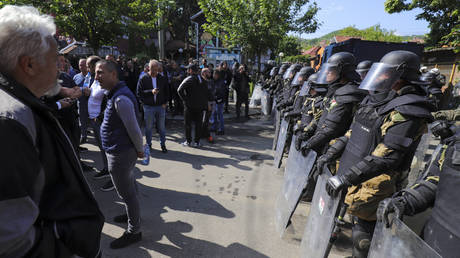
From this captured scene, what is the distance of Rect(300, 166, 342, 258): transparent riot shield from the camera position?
2.00 metres

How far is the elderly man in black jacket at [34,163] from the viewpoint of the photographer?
0.90 m

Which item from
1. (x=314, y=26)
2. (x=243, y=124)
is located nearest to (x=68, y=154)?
(x=243, y=124)

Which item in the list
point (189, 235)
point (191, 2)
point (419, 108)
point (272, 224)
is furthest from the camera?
point (191, 2)

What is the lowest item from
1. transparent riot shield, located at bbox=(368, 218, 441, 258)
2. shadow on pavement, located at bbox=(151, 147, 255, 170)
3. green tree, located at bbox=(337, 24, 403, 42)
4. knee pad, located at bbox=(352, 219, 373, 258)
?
shadow on pavement, located at bbox=(151, 147, 255, 170)

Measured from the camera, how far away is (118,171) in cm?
269

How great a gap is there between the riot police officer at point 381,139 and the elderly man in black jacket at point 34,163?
1.69 meters

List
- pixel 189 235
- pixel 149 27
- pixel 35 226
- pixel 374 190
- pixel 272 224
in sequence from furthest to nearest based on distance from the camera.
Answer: pixel 149 27 < pixel 272 224 < pixel 189 235 < pixel 374 190 < pixel 35 226

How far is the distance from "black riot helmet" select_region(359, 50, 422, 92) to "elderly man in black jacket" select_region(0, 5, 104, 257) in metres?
2.51

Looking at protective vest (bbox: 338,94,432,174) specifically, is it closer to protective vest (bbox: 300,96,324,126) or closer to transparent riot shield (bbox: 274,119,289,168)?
protective vest (bbox: 300,96,324,126)

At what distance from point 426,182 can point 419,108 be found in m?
0.66

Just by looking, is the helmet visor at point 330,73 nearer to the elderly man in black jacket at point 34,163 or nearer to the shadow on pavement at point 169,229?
the shadow on pavement at point 169,229

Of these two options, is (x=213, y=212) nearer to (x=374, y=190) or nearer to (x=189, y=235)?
(x=189, y=235)

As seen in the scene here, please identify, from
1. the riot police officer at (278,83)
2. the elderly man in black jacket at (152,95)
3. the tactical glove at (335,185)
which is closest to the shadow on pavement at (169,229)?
the tactical glove at (335,185)

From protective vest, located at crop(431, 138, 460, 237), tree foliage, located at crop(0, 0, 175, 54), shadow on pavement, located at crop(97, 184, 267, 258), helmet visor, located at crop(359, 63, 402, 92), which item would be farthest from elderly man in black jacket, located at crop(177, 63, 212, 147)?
protective vest, located at crop(431, 138, 460, 237)
